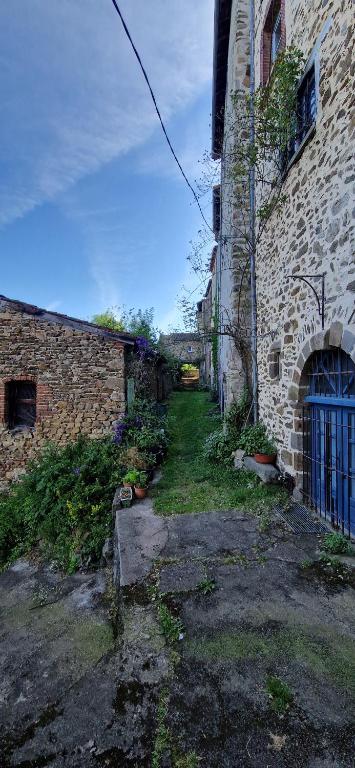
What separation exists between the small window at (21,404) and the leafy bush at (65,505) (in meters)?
1.11

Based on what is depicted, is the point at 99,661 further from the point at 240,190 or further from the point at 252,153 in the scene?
the point at 240,190

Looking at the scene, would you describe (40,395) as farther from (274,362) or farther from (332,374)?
(332,374)

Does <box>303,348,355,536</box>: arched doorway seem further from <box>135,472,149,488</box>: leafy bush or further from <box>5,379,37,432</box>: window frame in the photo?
<box>5,379,37,432</box>: window frame

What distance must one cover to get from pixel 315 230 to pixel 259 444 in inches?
147

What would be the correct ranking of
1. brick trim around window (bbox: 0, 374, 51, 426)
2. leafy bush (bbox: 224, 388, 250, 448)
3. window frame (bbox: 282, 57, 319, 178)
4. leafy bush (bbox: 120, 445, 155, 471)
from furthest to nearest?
brick trim around window (bbox: 0, 374, 51, 426), leafy bush (bbox: 224, 388, 250, 448), leafy bush (bbox: 120, 445, 155, 471), window frame (bbox: 282, 57, 319, 178)

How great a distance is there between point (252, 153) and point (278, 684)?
6.72m

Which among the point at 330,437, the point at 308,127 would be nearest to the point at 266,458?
the point at 330,437

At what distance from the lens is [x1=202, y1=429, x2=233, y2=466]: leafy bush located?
6.92 m

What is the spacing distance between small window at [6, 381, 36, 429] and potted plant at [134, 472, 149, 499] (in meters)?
3.87

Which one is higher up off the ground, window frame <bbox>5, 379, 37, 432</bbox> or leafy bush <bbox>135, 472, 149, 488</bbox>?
window frame <bbox>5, 379, 37, 432</bbox>

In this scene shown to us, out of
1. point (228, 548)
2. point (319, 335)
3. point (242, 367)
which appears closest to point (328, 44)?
point (319, 335)

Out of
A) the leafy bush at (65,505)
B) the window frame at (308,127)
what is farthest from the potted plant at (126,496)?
the window frame at (308,127)

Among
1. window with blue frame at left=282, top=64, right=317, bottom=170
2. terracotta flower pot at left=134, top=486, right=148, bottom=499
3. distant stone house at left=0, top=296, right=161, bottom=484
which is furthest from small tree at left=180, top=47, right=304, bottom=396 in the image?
terracotta flower pot at left=134, top=486, right=148, bottom=499

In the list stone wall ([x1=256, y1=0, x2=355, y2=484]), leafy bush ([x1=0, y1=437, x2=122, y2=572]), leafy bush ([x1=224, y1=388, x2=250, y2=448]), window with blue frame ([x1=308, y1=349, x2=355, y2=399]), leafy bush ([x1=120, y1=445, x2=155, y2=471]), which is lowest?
leafy bush ([x1=0, y1=437, x2=122, y2=572])
